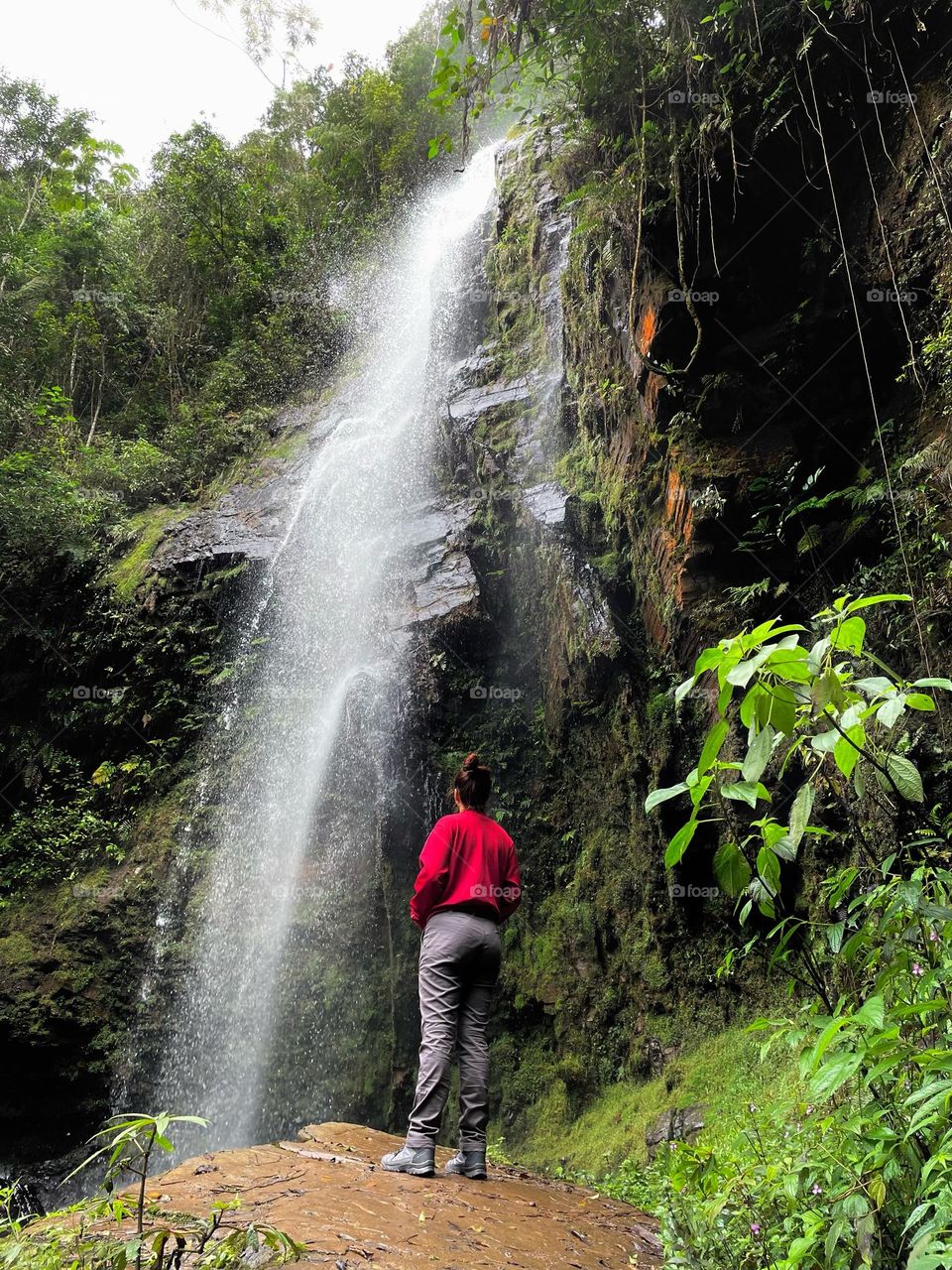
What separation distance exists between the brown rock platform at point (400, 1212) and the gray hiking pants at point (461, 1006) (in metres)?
0.29

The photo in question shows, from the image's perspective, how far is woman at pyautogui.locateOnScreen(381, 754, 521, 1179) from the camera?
12.4ft

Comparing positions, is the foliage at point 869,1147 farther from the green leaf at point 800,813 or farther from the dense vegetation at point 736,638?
the green leaf at point 800,813

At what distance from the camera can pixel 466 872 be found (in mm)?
4047

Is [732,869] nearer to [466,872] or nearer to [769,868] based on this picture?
[769,868]

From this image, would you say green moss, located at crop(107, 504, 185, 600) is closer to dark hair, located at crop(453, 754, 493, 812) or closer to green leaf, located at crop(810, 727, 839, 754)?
dark hair, located at crop(453, 754, 493, 812)

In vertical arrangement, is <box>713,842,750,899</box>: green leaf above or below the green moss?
below

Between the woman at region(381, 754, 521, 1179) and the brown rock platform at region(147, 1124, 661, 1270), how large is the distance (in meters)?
0.23

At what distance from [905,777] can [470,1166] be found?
10.2ft

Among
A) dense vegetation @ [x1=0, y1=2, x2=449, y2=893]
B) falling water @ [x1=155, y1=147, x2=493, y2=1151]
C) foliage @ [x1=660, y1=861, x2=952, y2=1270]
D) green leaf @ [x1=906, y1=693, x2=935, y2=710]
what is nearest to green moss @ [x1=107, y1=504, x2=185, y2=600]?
dense vegetation @ [x1=0, y1=2, x2=449, y2=893]

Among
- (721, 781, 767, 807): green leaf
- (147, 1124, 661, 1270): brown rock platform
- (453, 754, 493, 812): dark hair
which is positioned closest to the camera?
(721, 781, 767, 807): green leaf

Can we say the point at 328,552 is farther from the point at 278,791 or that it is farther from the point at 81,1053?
the point at 81,1053

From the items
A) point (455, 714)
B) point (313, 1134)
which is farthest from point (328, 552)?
point (313, 1134)

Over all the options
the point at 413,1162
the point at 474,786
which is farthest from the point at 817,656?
the point at 413,1162

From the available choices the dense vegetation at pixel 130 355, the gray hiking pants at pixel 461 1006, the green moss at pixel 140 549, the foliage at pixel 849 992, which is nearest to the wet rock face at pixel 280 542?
the green moss at pixel 140 549
